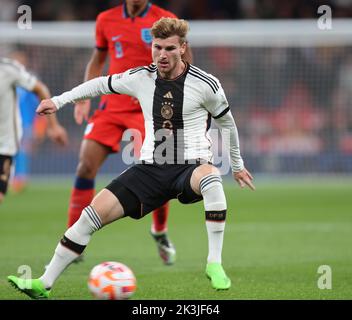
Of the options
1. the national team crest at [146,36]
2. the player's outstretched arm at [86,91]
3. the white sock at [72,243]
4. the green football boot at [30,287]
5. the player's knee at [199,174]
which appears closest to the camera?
the green football boot at [30,287]

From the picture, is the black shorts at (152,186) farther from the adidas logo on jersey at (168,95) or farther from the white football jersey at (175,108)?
the adidas logo on jersey at (168,95)

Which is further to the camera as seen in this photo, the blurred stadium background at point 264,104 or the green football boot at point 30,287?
the blurred stadium background at point 264,104

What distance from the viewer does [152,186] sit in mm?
6203

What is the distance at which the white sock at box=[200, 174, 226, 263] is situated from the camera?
603cm

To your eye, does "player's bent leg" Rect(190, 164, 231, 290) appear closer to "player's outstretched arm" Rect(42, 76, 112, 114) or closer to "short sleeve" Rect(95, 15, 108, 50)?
"player's outstretched arm" Rect(42, 76, 112, 114)

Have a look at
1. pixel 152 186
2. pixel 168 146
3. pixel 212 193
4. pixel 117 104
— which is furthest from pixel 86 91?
pixel 117 104

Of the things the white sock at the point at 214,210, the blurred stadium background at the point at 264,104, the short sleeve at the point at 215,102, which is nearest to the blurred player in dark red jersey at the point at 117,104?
the short sleeve at the point at 215,102

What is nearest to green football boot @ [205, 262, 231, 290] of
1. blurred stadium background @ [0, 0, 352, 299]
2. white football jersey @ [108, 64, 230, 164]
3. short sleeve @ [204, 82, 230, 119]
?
white football jersey @ [108, 64, 230, 164]

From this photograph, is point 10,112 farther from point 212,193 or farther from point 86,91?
point 212,193

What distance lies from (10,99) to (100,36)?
1.08 meters

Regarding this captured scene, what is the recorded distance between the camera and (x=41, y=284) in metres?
5.88

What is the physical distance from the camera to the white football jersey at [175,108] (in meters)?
6.21

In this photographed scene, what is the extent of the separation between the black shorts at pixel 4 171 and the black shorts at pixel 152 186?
247 cm
